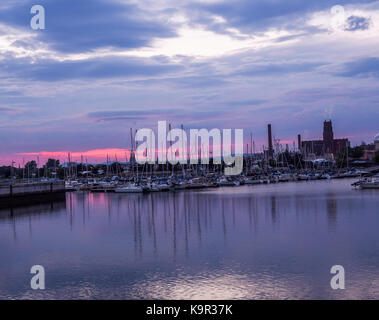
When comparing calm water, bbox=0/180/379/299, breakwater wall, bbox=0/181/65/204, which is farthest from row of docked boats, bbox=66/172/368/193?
calm water, bbox=0/180/379/299

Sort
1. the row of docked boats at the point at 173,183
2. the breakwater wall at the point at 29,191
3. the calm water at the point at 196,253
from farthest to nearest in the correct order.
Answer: the row of docked boats at the point at 173,183
the breakwater wall at the point at 29,191
the calm water at the point at 196,253

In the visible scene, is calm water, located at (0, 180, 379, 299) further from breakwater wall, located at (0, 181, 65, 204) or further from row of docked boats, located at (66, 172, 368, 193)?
row of docked boats, located at (66, 172, 368, 193)

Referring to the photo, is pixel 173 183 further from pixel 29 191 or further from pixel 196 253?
pixel 196 253

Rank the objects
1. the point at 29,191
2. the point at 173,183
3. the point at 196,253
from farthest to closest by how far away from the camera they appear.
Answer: the point at 173,183 → the point at 29,191 → the point at 196,253

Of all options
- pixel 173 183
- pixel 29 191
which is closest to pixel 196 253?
pixel 29 191

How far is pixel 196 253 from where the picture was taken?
2656 centimetres

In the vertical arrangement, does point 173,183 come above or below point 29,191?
below

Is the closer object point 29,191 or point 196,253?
point 196,253

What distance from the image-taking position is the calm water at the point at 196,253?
19453 mm

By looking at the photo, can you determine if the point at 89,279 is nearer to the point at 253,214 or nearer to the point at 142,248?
the point at 142,248

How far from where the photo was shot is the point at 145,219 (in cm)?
4419

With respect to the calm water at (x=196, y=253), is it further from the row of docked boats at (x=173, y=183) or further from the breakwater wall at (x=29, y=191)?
the row of docked boats at (x=173, y=183)

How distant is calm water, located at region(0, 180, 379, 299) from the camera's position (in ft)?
63.8

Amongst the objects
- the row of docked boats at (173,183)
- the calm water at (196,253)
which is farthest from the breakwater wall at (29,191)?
the row of docked boats at (173,183)
